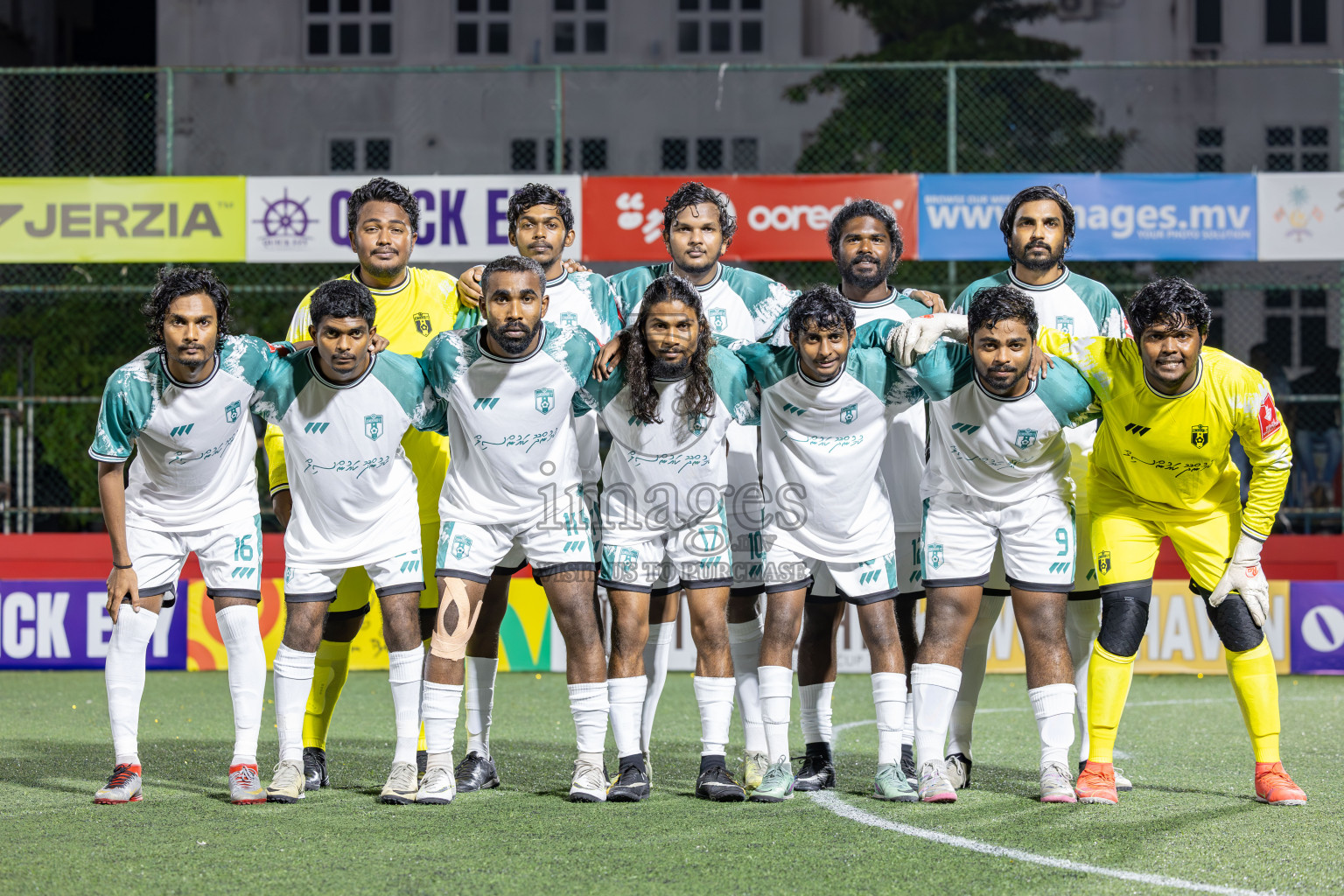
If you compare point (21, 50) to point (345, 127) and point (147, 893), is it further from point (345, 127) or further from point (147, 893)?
point (147, 893)

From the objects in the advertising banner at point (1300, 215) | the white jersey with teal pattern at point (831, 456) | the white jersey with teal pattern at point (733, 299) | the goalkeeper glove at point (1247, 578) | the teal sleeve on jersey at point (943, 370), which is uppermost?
the advertising banner at point (1300, 215)

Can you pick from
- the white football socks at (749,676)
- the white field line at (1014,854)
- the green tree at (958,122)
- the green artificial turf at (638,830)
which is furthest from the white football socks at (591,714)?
the green tree at (958,122)

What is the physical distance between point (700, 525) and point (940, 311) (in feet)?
4.26

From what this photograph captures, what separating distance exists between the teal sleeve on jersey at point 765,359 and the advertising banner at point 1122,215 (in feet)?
19.8

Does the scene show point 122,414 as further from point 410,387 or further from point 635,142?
point 635,142

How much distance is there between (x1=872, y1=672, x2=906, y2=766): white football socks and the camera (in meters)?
4.92

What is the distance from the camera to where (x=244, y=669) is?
495 cm

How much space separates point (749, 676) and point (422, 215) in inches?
255

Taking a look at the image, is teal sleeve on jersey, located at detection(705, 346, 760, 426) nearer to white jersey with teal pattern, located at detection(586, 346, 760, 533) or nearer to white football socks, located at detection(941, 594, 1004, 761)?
white jersey with teal pattern, located at detection(586, 346, 760, 533)

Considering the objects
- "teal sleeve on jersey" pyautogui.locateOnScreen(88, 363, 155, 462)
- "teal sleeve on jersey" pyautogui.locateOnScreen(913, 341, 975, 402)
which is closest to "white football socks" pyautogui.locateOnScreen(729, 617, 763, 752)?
"teal sleeve on jersey" pyautogui.locateOnScreen(913, 341, 975, 402)

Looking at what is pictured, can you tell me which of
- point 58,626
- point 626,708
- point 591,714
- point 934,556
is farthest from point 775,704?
point 58,626

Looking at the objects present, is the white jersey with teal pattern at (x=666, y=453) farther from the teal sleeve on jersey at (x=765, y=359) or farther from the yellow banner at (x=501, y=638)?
the yellow banner at (x=501, y=638)

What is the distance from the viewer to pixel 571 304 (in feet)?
17.9

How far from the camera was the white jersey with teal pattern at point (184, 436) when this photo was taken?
4.83 metres
